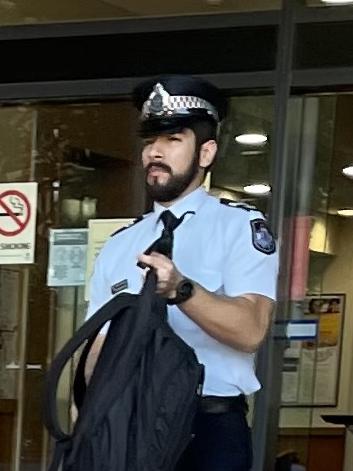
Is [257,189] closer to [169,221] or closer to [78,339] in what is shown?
[169,221]

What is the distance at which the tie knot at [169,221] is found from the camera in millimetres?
2770

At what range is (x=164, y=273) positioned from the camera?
255 cm

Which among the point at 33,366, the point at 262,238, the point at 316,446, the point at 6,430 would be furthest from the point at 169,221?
the point at 316,446

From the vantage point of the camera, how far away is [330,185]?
529 centimetres

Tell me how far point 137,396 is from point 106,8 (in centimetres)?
269

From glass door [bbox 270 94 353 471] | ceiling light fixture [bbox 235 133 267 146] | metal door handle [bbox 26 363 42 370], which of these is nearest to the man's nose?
glass door [bbox 270 94 353 471]

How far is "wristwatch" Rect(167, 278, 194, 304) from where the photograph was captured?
257cm

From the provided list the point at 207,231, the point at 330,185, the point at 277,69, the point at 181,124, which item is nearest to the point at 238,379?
the point at 207,231

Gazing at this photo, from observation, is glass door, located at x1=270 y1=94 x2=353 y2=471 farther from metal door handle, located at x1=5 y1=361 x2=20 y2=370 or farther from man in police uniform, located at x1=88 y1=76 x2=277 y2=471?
man in police uniform, located at x1=88 y1=76 x2=277 y2=471

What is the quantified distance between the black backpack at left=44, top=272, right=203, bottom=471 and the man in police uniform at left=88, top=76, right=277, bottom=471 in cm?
13

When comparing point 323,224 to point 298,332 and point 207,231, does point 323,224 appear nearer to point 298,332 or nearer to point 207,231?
point 298,332

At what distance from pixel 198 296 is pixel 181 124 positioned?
1.66 feet

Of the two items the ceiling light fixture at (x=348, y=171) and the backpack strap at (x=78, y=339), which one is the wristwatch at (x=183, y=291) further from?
the ceiling light fixture at (x=348, y=171)

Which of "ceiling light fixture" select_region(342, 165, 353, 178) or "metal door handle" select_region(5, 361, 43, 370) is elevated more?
"ceiling light fixture" select_region(342, 165, 353, 178)
